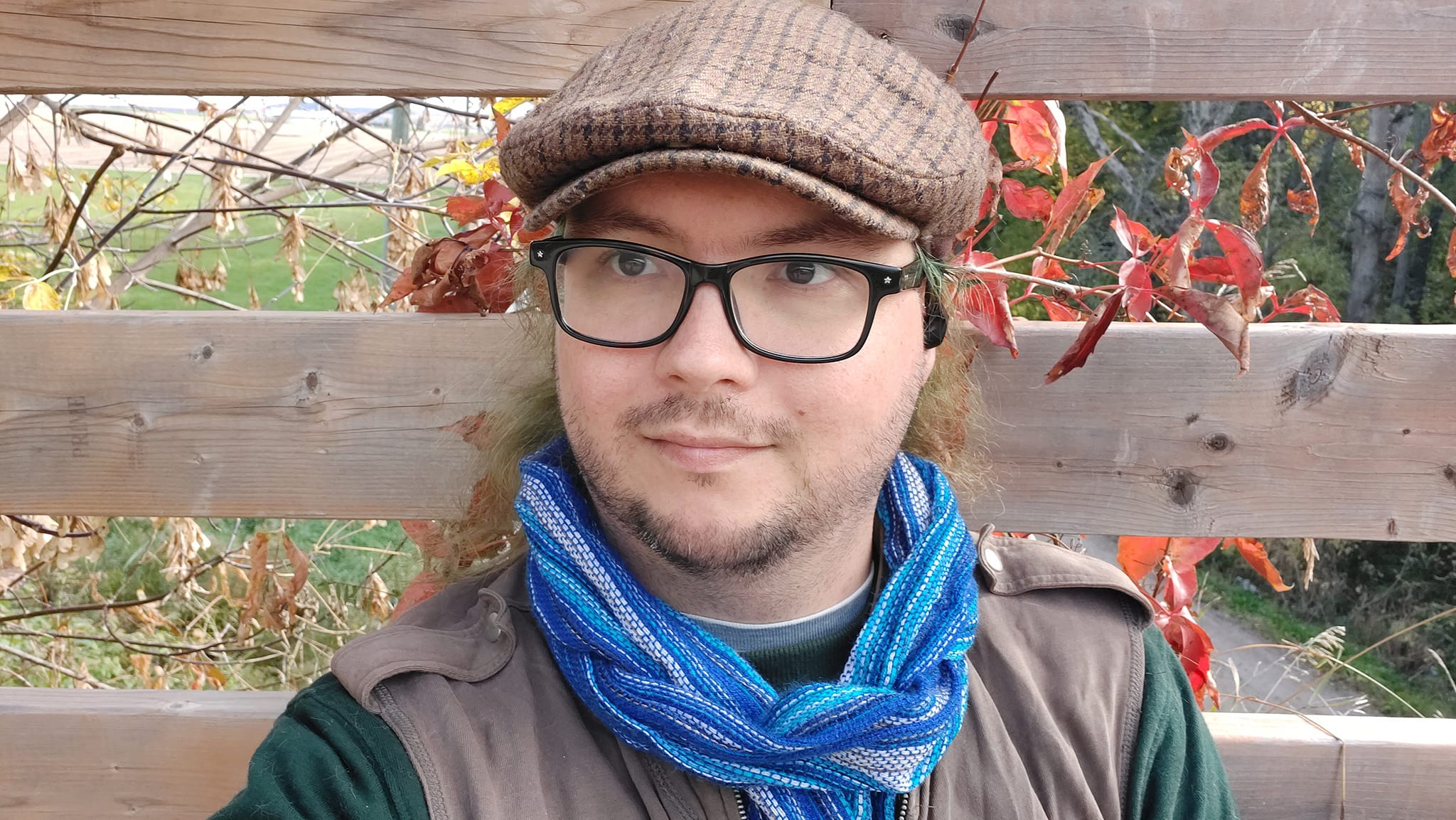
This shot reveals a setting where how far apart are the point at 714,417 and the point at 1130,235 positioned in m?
0.79

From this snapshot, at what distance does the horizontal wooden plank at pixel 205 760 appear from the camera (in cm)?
176

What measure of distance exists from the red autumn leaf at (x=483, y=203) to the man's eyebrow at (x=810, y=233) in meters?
0.67

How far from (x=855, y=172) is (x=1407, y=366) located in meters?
1.05

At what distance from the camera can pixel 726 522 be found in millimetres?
1319

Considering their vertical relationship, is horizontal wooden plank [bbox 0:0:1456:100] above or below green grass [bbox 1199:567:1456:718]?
above

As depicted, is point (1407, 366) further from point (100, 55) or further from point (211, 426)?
point (100, 55)

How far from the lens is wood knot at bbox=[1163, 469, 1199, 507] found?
1.74 metres

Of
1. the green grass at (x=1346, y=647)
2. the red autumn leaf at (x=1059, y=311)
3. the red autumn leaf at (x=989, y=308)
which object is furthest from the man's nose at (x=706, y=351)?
the green grass at (x=1346, y=647)

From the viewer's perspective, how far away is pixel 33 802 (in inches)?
69.4

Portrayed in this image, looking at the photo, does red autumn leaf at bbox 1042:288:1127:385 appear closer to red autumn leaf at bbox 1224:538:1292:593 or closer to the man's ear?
the man's ear

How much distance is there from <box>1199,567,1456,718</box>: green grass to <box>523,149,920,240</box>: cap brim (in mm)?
4547

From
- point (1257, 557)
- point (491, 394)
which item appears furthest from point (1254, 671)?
point (491, 394)

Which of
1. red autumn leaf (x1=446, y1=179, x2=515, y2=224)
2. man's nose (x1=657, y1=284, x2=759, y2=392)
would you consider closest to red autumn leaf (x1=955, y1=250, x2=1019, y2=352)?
man's nose (x1=657, y1=284, x2=759, y2=392)

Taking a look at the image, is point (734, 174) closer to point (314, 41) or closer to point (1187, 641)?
point (314, 41)
